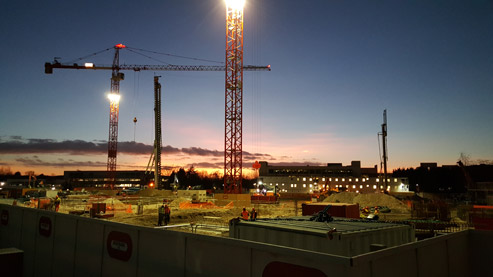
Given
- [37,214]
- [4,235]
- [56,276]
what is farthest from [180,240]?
[4,235]

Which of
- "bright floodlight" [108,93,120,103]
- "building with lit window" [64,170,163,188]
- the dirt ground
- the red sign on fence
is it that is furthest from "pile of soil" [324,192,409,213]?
"building with lit window" [64,170,163,188]

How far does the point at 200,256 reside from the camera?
19.3ft

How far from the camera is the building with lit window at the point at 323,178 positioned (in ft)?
394

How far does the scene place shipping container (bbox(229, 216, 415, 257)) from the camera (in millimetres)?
7742

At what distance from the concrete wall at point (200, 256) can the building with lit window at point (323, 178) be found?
110m

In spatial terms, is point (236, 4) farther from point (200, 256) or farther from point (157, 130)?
point (200, 256)

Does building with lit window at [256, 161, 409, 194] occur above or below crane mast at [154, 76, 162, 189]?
below

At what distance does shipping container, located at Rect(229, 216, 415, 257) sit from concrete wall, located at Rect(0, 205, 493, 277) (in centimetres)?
170

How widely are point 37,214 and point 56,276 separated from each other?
2560mm

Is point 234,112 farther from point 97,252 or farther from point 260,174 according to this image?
point 260,174

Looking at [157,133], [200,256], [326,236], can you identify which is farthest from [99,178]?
[200,256]

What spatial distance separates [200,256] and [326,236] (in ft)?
10.7

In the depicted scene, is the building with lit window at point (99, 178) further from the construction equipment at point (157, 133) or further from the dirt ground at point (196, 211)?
the dirt ground at point (196, 211)

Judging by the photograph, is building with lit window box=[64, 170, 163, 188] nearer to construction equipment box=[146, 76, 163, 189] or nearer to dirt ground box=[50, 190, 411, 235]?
construction equipment box=[146, 76, 163, 189]
